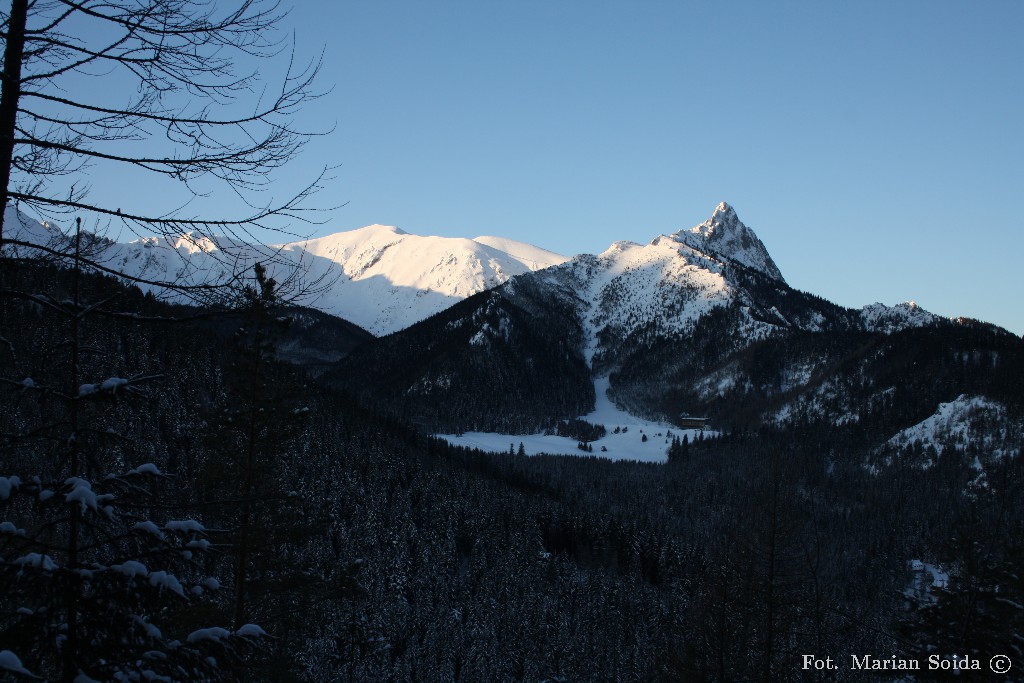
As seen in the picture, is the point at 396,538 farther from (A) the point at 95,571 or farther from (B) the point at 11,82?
(B) the point at 11,82

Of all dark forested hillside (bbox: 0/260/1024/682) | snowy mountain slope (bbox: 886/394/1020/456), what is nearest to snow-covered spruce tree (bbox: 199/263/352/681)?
dark forested hillside (bbox: 0/260/1024/682)

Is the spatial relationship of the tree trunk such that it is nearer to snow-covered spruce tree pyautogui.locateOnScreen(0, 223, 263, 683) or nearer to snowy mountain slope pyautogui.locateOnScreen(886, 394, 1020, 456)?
snow-covered spruce tree pyautogui.locateOnScreen(0, 223, 263, 683)

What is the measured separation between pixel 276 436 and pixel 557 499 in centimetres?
12285

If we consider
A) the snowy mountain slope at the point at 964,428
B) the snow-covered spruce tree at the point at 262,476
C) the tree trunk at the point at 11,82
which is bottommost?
the snowy mountain slope at the point at 964,428

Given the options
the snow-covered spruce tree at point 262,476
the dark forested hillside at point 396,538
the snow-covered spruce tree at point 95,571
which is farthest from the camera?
the snow-covered spruce tree at point 262,476

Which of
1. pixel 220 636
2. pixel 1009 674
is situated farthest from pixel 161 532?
pixel 1009 674

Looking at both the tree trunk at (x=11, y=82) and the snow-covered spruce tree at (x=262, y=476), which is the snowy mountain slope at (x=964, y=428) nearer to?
the snow-covered spruce tree at (x=262, y=476)

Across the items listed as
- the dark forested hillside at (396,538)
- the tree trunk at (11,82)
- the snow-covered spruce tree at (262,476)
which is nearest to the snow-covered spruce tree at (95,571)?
the dark forested hillside at (396,538)

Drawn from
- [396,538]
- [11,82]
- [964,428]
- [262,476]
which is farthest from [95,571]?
[964,428]

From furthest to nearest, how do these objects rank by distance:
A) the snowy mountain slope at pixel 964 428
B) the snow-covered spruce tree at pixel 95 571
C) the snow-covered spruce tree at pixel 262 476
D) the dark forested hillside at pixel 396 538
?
the snowy mountain slope at pixel 964 428 → the snow-covered spruce tree at pixel 262 476 → the dark forested hillside at pixel 396 538 → the snow-covered spruce tree at pixel 95 571

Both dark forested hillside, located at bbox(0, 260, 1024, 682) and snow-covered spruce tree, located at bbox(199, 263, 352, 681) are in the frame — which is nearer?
dark forested hillside, located at bbox(0, 260, 1024, 682)

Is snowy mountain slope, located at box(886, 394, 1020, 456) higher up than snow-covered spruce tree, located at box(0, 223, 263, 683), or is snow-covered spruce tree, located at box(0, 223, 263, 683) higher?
snow-covered spruce tree, located at box(0, 223, 263, 683)

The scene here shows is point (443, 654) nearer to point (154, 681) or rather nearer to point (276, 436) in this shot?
point (276, 436)

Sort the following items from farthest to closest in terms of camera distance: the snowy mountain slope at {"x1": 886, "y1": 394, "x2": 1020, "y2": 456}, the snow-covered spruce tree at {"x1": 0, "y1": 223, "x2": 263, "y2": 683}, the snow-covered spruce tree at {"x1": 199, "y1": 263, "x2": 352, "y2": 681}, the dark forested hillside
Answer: the snowy mountain slope at {"x1": 886, "y1": 394, "x2": 1020, "y2": 456}
the snow-covered spruce tree at {"x1": 199, "y1": 263, "x2": 352, "y2": 681}
the dark forested hillside
the snow-covered spruce tree at {"x1": 0, "y1": 223, "x2": 263, "y2": 683}
